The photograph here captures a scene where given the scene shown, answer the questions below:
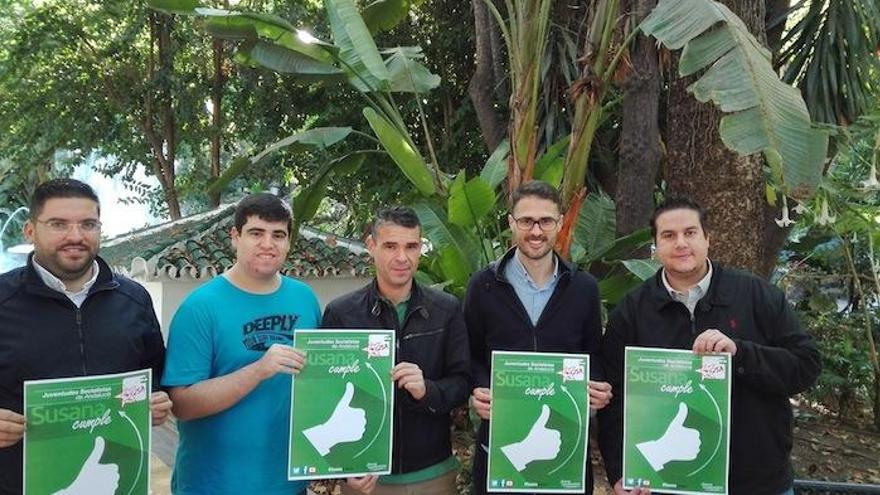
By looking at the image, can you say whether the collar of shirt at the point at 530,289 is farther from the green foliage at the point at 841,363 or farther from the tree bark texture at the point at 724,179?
the green foliage at the point at 841,363

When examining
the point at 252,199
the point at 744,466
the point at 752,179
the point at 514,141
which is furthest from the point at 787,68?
the point at 252,199

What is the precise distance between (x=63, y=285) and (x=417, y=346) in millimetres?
1216

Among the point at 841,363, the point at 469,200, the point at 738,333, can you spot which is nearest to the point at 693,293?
the point at 738,333

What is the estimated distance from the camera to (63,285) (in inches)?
91.5

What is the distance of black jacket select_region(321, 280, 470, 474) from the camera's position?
2.69 m

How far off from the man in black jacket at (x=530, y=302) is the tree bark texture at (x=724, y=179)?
2355mm

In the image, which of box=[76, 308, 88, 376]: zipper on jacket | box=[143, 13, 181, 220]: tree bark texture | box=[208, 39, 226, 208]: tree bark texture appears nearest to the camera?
box=[76, 308, 88, 376]: zipper on jacket

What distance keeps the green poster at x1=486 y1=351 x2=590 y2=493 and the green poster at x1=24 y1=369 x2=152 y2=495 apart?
47.1 inches

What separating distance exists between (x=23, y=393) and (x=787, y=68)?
6042 mm

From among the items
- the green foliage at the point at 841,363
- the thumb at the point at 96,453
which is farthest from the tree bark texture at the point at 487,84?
the thumb at the point at 96,453

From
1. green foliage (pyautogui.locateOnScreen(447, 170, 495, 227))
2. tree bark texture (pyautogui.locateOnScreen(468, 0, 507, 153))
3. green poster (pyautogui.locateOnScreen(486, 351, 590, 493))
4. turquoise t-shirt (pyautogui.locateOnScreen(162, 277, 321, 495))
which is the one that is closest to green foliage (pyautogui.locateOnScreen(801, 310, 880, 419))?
tree bark texture (pyautogui.locateOnScreen(468, 0, 507, 153))

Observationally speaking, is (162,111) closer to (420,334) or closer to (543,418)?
(420,334)

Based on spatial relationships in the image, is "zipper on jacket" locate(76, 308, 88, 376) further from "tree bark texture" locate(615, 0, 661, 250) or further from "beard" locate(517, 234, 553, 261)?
"tree bark texture" locate(615, 0, 661, 250)

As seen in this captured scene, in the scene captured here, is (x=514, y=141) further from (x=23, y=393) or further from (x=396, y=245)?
(x=23, y=393)
